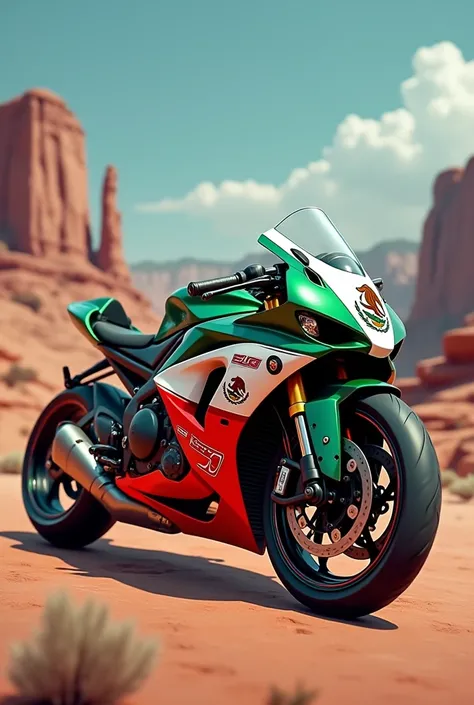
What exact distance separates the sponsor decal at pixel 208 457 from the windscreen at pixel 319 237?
117 cm

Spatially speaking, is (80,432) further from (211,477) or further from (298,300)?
(298,300)

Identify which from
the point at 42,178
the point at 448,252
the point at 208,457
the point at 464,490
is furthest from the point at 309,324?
the point at 448,252

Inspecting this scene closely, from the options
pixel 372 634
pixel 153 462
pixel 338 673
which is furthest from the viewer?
pixel 153 462

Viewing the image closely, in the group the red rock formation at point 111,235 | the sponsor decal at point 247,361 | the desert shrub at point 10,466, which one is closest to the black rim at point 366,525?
the sponsor decal at point 247,361

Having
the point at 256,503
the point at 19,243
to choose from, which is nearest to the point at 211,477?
the point at 256,503

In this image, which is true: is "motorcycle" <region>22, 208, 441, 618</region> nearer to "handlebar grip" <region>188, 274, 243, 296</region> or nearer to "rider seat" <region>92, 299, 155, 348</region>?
"handlebar grip" <region>188, 274, 243, 296</region>

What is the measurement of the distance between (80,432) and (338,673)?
10.4 feet

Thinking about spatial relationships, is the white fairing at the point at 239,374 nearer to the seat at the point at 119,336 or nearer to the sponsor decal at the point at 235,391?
the sponsor decal at the point at 235,391

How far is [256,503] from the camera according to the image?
4.28m

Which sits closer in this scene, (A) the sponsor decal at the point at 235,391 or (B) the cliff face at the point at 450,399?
(A) the sponsor decal at the point at 235,391

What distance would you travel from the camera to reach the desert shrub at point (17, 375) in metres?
35.4

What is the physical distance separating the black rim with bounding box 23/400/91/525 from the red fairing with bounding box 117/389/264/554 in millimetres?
1535

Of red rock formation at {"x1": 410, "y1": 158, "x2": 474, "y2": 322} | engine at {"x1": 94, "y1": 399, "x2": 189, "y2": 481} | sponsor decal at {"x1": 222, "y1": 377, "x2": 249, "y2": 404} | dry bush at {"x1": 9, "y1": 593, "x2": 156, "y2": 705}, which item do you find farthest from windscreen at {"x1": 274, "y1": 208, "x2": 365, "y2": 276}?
red rock formation at {"x1": 410, "y1": 158, "x2": 474, "y2": 322}

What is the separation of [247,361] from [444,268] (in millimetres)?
77175
